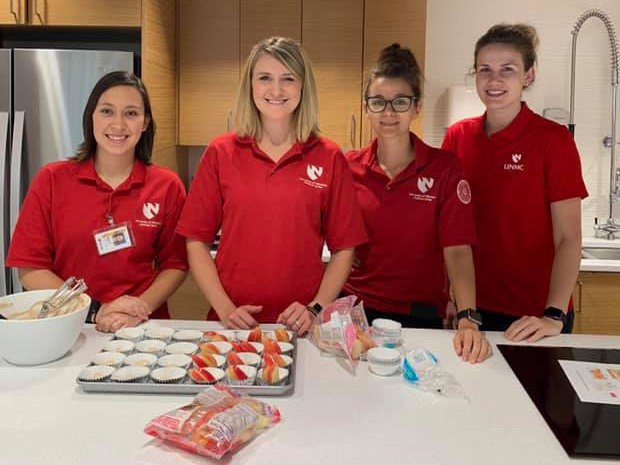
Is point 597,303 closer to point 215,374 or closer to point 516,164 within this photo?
point 516,164

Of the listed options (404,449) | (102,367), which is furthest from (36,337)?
(404,449)

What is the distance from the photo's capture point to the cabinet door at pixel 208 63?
10.5 ft

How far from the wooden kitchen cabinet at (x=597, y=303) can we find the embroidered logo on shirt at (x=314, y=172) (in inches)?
64.7

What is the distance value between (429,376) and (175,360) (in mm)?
491

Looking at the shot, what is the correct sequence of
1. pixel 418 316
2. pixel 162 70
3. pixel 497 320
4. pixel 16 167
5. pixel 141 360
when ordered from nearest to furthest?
pixel 141 360
pixel 418 316
pixel 497 320
pixel 16 167
pixel 162 70

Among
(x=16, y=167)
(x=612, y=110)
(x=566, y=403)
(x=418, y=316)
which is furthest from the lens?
(x=612, y=110)

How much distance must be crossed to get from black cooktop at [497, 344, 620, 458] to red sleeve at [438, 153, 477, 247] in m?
0.44

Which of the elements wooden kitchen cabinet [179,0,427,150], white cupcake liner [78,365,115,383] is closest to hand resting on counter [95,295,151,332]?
white cupcake liner [78,365,115,383]

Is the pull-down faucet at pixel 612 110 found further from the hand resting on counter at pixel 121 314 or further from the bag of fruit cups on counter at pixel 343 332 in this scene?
the hand resting on counter at pixel 121 314

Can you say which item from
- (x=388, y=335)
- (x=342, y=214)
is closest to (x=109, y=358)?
(x=388, y=335)

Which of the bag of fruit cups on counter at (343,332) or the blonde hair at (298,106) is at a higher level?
the blonde hair at (298,106)

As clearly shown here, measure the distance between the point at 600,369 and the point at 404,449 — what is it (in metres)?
0.55

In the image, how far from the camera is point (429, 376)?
1.20 meters

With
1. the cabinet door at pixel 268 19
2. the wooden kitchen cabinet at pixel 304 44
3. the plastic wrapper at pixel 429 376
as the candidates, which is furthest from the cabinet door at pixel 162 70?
the plastic wrapper at pixel 429 376
